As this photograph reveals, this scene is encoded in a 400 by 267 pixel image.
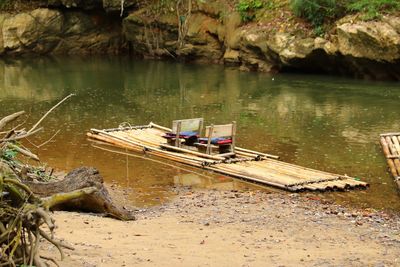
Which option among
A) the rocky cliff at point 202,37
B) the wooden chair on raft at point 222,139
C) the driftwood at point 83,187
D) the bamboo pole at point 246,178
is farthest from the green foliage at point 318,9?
the driftwood at point 83,187

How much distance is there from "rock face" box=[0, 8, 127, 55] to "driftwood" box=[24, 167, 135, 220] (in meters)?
32.6

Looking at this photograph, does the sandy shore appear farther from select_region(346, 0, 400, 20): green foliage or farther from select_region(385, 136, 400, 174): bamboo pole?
select_region(346, 0, 400, 20): green foliage

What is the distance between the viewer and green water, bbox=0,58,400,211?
15266 mm

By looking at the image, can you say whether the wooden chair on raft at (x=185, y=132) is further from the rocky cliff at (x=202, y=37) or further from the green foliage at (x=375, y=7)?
the green foliage at (x=375, y=7)

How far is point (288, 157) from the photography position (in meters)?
17.0

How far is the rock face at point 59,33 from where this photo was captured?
137 feet

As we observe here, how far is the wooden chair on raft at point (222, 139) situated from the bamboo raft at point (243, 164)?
251mm

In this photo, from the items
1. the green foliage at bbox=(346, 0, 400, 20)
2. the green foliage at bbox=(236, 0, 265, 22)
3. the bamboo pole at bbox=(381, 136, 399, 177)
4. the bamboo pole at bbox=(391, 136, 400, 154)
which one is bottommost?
the bamboo pole at bbox=(381, 136, 399, 177)

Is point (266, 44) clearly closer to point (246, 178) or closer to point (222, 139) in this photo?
point (222, 139)

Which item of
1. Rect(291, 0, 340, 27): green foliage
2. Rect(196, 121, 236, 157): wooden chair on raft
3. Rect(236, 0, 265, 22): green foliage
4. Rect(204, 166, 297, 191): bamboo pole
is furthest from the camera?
Rect(236, 0, 265, 22): green foliage

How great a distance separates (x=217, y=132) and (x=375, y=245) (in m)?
6.66

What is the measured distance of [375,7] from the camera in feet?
98.7

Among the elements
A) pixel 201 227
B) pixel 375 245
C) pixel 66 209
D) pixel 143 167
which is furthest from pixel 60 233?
pixel 143 167

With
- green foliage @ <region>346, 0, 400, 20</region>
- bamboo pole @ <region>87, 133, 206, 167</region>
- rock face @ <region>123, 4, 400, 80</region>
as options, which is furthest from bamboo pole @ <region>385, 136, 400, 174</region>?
green foliage @ <region>346, 0, 400, 20</region>
